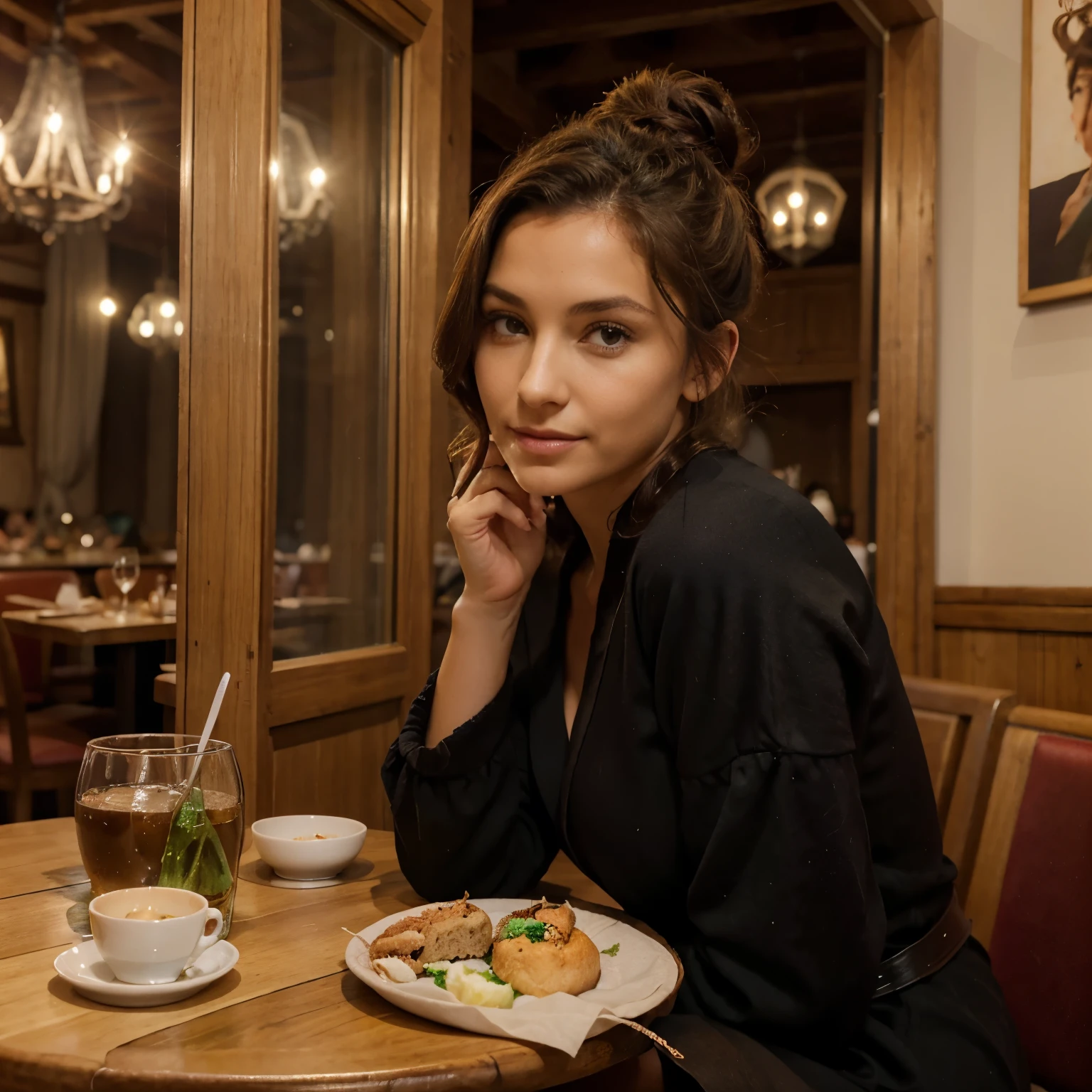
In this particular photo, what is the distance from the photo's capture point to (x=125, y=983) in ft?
2.70

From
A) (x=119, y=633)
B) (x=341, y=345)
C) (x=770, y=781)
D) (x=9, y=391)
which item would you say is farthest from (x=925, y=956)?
(x=9, y=391)

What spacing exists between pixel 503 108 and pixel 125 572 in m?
2.96

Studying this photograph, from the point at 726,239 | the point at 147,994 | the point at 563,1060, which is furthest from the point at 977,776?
the point at 147,994

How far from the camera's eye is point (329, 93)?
215 centimetres

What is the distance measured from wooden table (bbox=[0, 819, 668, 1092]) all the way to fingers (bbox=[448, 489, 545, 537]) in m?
0.48

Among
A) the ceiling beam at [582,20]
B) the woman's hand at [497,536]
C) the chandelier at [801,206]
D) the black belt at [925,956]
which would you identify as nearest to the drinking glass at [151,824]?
the woman's hand at [497,536]

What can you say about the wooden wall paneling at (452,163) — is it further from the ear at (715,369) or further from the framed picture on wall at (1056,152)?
the framed picture on wall at (1056,152)

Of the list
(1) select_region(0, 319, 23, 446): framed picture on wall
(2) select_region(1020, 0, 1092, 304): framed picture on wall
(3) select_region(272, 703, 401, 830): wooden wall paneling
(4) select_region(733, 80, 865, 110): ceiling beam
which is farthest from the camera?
(1) select_region(0, 319, 23, 446): framed picture on wall

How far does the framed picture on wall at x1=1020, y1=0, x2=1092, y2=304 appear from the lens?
2393mm

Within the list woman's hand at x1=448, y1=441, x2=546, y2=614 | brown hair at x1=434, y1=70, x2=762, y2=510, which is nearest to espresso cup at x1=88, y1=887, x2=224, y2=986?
woman's hand at x1=448, y1=441, x2=546, y2=614

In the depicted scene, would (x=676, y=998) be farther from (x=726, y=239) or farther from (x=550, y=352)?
(x=726, y=239)

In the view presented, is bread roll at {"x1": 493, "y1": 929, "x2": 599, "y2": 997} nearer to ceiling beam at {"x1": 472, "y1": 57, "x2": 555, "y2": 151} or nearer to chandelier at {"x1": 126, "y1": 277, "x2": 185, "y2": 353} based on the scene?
ceiling beam at {"x1": 472, "y1": 57, "x2": 555, "y2": 151}

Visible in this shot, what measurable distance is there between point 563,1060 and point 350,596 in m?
1.64

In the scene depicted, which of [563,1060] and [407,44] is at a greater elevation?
[407,44]
